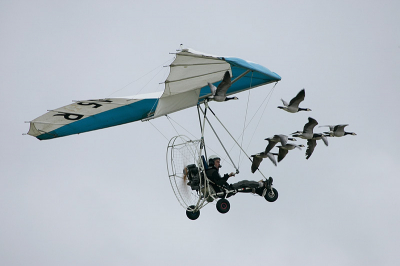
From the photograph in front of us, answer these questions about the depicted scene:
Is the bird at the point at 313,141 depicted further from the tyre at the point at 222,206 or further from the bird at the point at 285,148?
the tyre at the point at 222,206

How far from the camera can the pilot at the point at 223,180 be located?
25781 mm

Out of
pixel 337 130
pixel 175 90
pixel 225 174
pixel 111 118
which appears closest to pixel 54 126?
pixel 111 118

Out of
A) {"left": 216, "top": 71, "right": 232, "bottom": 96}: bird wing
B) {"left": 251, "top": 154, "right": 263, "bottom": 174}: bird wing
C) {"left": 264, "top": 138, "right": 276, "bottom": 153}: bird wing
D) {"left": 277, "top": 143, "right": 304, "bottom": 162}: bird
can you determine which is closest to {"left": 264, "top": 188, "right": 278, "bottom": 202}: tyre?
{"left": 251, "top": 154, "right": 263, "bottom": 174}: bird wing

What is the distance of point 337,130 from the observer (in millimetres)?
27422

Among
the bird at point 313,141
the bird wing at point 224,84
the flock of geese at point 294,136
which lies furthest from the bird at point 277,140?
the bird wing at point 224,84

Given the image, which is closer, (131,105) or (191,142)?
(191,142)

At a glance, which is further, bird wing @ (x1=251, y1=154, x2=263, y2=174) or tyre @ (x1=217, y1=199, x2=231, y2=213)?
bird wing @ (x1=251, y1=154, x2=263, y2=174)

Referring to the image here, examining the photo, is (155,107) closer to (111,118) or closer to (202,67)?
(111,118)

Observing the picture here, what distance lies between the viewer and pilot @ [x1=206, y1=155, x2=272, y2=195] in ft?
84.6

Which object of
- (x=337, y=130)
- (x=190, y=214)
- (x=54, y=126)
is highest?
(x=54, y=126)

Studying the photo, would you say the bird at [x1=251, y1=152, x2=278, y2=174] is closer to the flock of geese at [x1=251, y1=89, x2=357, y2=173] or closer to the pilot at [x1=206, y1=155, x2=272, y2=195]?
the flock of geese at [x1=251, y1=89, x2=357, y2=173]

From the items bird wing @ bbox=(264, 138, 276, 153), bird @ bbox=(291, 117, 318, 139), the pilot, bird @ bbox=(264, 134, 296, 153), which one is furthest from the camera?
bird @ bbox=(291, 117, 318, 139)

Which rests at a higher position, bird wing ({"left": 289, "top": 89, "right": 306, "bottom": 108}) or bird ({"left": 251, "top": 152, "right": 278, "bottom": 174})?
bird wing ({"left": 289, "top": 89, "right": 306, "bottom": 108})

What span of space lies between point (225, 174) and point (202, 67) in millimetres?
3528
